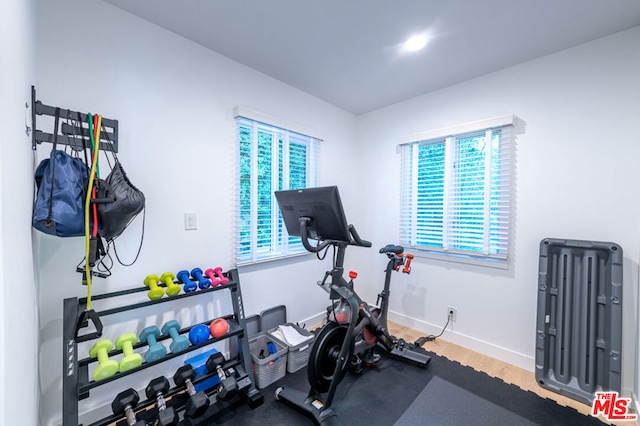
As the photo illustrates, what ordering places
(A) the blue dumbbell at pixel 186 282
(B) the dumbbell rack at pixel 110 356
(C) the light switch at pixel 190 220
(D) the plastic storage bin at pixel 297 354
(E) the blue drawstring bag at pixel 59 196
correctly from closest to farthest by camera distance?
(E) the blue drawstring bag at pixel 59 196
(B) the dumbbell rack at pixel 110 356
(A) the blue dumbbell at pixel 186 282
(C) the light switch at pixel 190 220
(D) the plastic storage bin at pixel 297 354

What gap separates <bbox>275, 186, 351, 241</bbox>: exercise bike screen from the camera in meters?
1.60

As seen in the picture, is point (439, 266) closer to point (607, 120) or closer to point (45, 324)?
point (607, 120)

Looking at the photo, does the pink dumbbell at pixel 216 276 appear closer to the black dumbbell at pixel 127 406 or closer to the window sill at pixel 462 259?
the black dumbbell at pixel 127 406

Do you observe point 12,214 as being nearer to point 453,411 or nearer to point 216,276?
point 216,276

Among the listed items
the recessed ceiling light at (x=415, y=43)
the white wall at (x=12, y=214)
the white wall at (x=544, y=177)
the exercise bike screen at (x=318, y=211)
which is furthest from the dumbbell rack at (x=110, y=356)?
the recessed ceiling light at (x=415, y=43)

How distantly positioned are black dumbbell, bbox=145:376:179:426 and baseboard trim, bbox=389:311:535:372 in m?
2.18

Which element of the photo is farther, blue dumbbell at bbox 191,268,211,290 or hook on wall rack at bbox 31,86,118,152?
blue dumbbell at bbox 191,268,211,290

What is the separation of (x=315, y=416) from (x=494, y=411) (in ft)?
3.95

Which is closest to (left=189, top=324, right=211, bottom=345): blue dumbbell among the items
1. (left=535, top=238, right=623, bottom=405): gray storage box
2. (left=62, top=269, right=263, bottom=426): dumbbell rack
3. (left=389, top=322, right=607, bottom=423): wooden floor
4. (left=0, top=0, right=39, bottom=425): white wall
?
(left=62, top=269, right=263, bottom=426): dumbbell rack

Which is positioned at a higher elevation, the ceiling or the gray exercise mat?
the ceiling

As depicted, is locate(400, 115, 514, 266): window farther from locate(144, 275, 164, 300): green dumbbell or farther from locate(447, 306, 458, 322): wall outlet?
locate(144, 275, 164, 300): green dumbbell

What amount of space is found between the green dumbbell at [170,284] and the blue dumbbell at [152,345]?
0.80ft

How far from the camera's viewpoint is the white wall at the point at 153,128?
57.9 inches

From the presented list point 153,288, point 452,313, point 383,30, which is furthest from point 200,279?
point 452,313
